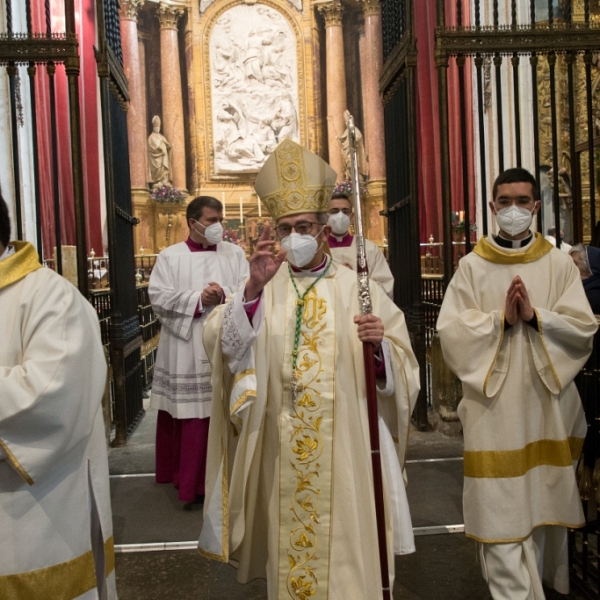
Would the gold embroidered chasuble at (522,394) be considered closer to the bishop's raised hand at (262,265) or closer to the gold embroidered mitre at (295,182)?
the gold embroidered mitre at (295,182)

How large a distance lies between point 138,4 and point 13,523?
1493 centimetres

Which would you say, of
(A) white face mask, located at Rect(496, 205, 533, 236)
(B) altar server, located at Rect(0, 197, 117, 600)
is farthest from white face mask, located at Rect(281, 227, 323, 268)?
(A) white face mask, located at Rect(496, 205, 533, 236)

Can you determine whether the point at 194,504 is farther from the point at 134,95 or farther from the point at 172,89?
the point at 172,89

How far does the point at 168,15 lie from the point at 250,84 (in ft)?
7.79

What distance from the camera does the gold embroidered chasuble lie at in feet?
9.57

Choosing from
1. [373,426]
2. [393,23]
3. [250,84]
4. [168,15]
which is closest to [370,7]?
[250,84]

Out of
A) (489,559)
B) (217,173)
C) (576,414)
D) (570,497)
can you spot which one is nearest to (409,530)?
(489,559)

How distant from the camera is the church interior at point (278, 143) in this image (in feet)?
13.3

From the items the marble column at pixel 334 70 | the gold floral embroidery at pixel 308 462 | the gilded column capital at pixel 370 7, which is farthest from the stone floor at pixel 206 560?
the gilded column capital at pixel 370 7

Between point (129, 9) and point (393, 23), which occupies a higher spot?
point (129, 9)

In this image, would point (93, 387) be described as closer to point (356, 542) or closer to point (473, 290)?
point (356, 542)

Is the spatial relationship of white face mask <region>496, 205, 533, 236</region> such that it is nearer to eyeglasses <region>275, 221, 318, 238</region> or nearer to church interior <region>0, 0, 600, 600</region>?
church interior <region>0, 0, 600, 600</region>

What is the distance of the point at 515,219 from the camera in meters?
3.04

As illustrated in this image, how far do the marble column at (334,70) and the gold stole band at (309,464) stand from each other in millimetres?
13180
